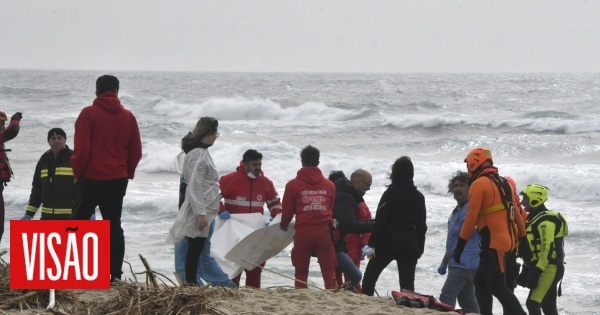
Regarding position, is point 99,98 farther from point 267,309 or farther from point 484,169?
point 484,169

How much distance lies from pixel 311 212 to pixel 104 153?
209cm

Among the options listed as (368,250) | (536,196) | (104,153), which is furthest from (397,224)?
(104,153)

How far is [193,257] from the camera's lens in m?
7.59

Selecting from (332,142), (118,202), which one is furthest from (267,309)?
(332,142)

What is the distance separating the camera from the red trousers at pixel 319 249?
809 centimetres

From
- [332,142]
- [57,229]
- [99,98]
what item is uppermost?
[99,98]

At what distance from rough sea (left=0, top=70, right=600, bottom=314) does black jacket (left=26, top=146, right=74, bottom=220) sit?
3.27 metres

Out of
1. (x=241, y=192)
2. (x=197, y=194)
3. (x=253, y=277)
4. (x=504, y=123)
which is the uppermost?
(x=197, y=194)

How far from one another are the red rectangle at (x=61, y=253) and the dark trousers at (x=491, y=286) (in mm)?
3218

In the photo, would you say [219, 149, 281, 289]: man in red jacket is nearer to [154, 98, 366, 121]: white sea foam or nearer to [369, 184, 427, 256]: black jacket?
[369, 184, 427, 256]: black jacket

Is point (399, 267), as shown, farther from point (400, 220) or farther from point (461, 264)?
point (461, 264)

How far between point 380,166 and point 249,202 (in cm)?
1825

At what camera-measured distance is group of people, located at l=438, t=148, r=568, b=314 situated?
6.82 meters

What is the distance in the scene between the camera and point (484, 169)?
686 cm
